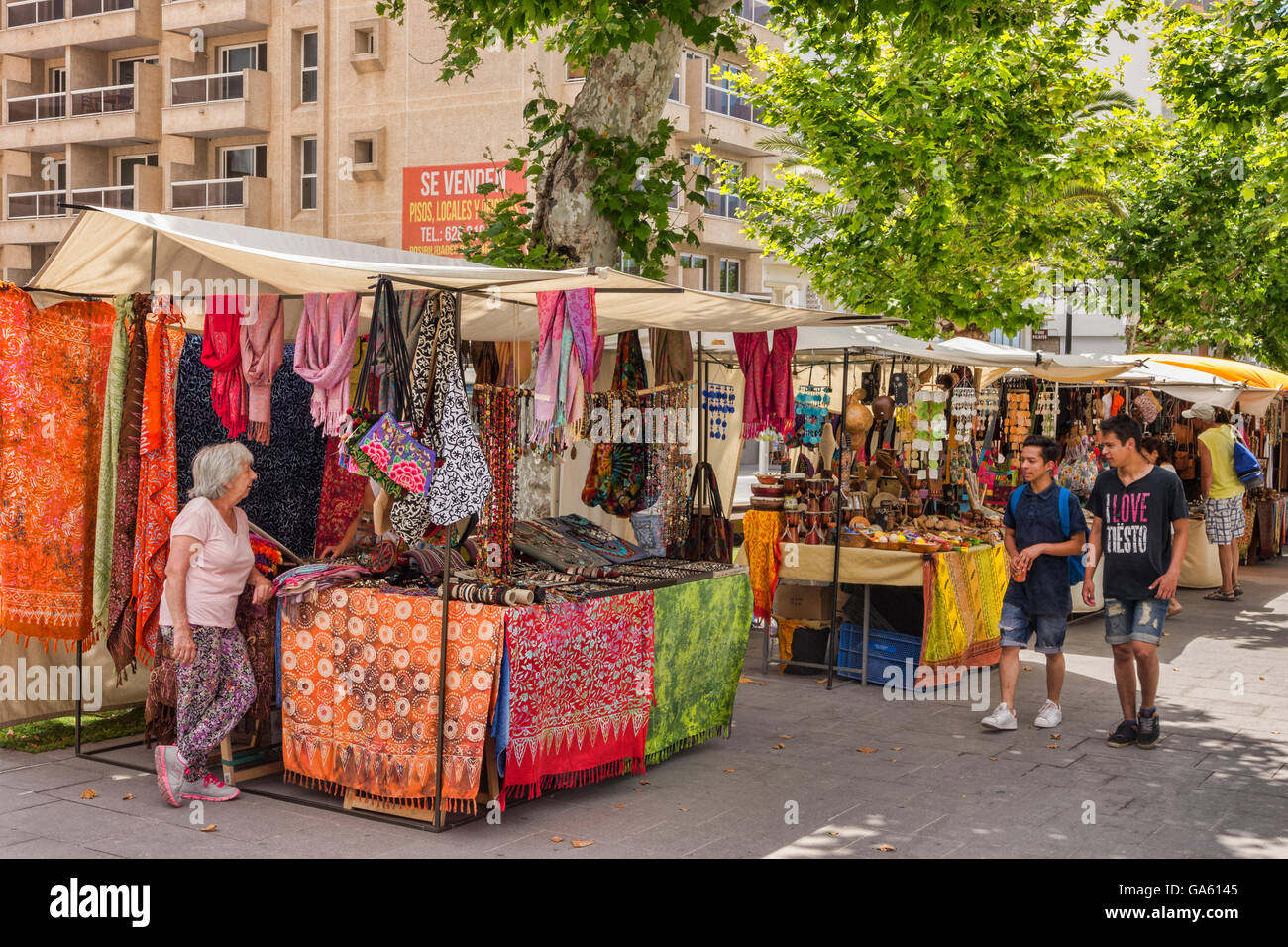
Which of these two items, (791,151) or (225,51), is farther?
(225,51)

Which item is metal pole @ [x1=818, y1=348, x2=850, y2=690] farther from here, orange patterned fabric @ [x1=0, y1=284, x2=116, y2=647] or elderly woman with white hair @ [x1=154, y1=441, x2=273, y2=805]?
orange patterned fabric @ [x1=0, y1=284, x2=116, y2=647]

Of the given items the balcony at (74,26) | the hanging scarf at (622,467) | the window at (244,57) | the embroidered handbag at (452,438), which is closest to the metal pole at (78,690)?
the embroidered handbag at (452,438)

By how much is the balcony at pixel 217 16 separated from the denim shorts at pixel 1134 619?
2672cm

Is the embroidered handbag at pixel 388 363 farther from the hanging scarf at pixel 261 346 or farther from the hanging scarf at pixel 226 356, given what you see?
the hanging scarf at pixel 226 356

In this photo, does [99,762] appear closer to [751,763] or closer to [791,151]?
[751,763]

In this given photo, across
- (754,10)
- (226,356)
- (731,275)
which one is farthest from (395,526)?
(754,10)

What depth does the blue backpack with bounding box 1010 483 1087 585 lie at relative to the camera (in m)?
6.96

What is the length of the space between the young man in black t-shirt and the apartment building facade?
20262 mm

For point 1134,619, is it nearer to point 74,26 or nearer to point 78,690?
point 78,690

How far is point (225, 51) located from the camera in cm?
2970

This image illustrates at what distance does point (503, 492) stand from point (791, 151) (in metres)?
22.8

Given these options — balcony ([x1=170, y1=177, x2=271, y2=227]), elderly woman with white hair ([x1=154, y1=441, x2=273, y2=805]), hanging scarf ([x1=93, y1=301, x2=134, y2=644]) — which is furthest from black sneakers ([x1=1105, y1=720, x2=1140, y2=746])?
balcony ([x1=170, y1=177, x2=271, y2=227])

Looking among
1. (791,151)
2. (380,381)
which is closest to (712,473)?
(380,381)

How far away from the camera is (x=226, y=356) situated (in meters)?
6.11
